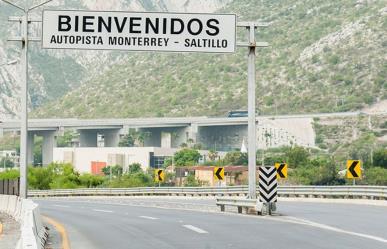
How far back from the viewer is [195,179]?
152m

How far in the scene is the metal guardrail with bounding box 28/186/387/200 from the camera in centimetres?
4722

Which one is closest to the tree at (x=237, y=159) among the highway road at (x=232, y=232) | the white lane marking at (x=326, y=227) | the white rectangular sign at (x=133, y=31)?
Result: the white rectangular sign at (x=133, y=31)

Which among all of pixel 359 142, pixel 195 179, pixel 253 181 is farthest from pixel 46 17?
pixel 359 142

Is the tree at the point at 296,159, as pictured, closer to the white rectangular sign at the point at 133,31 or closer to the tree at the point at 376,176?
the tree at the point at 376,176

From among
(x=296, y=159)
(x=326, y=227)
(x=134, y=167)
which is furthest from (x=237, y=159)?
(x=326, y=227)

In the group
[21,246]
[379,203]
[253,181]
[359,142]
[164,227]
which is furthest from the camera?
[359,142]

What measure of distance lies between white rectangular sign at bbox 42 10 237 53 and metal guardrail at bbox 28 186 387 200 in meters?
16.6

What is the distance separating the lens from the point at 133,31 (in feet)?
103

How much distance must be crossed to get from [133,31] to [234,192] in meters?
35.3

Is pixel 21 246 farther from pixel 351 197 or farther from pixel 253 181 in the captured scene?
pixel 351 197

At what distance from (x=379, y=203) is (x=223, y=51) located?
14.3 meters

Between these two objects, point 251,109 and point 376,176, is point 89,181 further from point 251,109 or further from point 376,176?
point 251,109

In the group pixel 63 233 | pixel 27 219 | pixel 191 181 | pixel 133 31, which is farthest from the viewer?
pixel 191 181

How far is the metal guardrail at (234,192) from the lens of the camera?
155 ft
